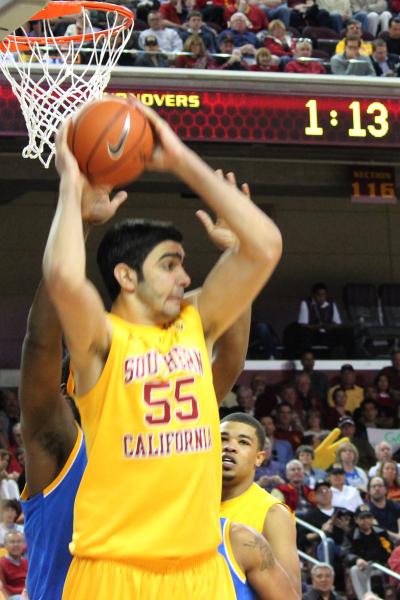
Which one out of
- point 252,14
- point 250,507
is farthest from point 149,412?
point 252,14

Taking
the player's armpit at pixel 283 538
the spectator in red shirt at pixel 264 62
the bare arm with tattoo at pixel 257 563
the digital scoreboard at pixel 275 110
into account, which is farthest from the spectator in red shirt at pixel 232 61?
the bare arm with tattoo at pixel 257 563

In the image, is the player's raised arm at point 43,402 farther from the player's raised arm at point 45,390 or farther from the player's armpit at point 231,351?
the player's armpit at point 231,351

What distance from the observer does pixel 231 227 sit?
3.00 m

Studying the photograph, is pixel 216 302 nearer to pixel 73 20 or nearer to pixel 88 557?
pixel 88 557

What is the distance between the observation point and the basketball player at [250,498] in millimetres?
4238

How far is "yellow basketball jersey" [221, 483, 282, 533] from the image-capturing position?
4367mm

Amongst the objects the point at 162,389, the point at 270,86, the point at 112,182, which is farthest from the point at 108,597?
the point at 270,86

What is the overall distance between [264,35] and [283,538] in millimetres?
10953

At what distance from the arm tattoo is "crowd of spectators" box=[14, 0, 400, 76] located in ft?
26.8

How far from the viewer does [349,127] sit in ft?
39.0

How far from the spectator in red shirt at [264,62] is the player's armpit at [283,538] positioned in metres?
8.97

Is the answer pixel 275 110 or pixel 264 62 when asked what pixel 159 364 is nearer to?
pixel 275 110

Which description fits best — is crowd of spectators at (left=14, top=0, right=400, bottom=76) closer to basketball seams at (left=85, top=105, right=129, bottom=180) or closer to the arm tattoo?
the arm tattoo

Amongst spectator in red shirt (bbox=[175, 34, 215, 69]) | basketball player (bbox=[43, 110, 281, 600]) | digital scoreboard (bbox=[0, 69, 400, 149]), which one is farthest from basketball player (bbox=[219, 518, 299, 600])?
spectator in red shirt (bbox=[175, 34, 215, 69])
